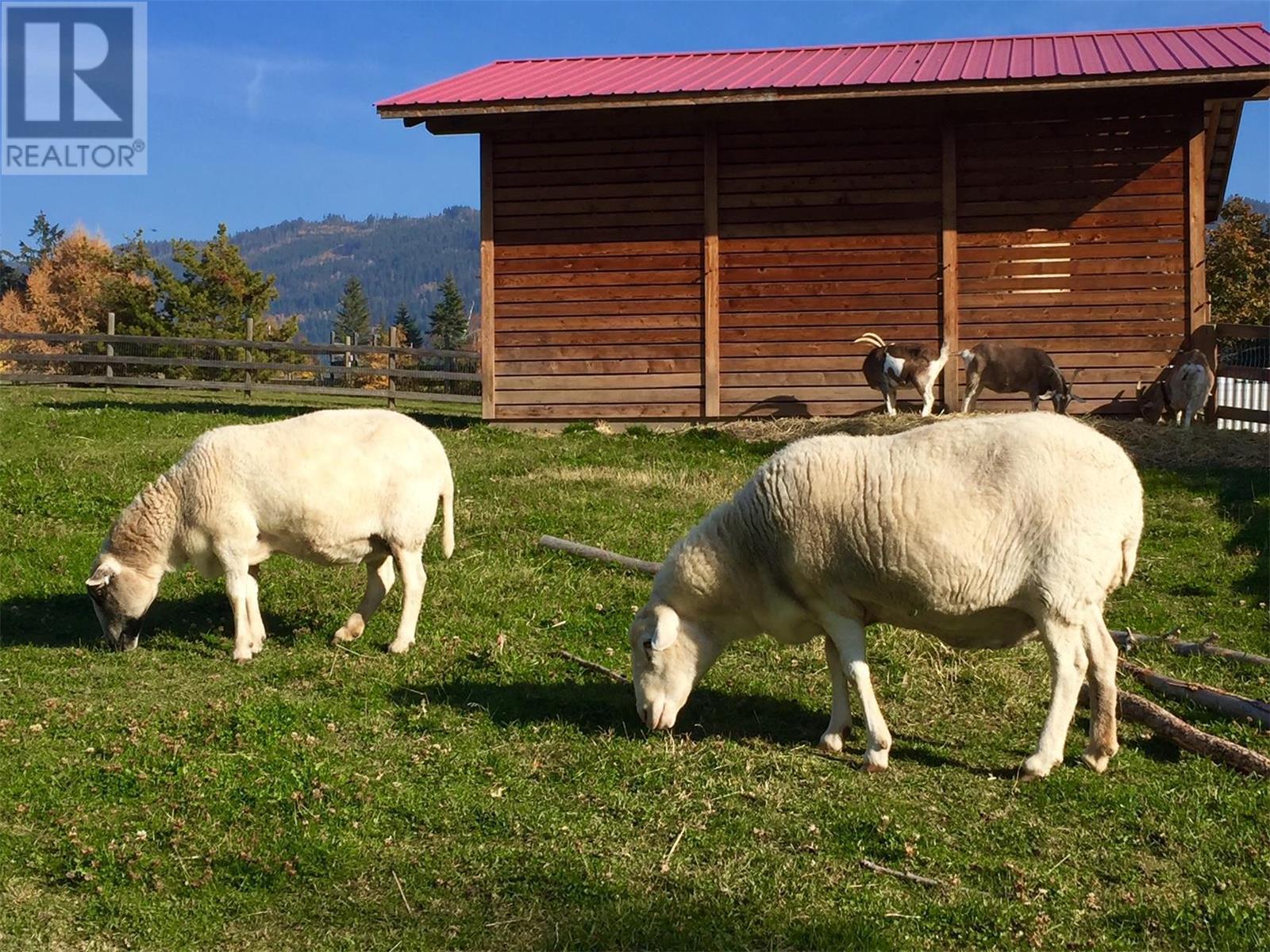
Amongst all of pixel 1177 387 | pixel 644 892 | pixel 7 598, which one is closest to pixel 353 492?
pixel 7 598

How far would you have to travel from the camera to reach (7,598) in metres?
9.18

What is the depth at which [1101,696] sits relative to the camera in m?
5.66

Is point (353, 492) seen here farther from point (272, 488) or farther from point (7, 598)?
point (7, 598)

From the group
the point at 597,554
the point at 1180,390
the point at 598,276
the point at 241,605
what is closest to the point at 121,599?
the point at 241,605

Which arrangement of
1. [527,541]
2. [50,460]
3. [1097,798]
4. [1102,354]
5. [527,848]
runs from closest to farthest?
[527,848] → [1097,798] → [527,541] → [50,460] → [1102,354]

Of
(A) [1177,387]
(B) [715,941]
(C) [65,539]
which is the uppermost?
(A) [1177,387]

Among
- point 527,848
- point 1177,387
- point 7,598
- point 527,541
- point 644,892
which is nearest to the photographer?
point 644,892

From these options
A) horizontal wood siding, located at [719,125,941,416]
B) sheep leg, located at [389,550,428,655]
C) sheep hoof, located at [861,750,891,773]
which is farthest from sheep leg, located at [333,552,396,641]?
horizontal wood siding, located at [719,125,941,416]

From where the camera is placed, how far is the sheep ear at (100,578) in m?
8.02

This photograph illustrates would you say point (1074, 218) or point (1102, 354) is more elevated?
point (1074, 218)

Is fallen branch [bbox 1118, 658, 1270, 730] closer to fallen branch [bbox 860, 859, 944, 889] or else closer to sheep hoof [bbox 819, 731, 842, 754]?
sheep hoof [bbox 819, 731, 842, 754]

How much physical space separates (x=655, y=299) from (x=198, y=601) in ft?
32.2

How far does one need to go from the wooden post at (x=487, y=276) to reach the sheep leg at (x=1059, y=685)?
13068 mm

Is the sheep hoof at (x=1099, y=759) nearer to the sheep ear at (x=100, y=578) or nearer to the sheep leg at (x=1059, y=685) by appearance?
the sheep leg at (x=1059, y=685)
